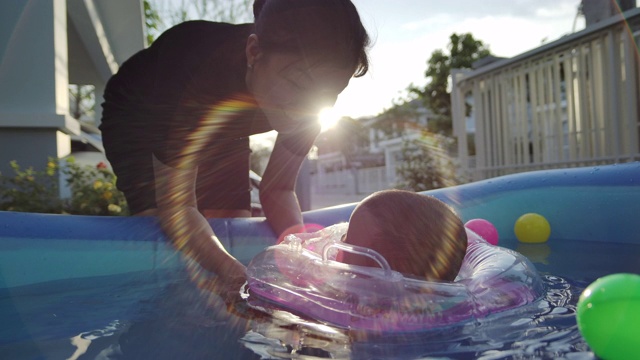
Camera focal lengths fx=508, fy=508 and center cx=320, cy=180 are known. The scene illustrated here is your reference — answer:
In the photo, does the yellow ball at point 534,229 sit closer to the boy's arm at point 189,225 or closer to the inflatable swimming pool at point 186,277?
the inflatable swimming pool at point 186,277

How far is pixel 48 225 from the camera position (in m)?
2.56

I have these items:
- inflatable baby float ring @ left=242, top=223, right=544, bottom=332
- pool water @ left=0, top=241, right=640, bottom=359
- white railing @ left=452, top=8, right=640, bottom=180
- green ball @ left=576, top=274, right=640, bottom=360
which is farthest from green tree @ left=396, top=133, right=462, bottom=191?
green ball @ left=576, top=274, right=640, bottom=360

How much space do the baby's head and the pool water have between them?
29cm

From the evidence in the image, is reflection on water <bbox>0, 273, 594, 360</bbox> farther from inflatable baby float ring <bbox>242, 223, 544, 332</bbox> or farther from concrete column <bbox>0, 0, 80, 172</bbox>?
concrete column <bbox>0, 0, 80, 172</bbox>

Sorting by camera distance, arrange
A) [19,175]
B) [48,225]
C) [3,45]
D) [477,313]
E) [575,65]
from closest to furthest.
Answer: [477,313], [48,225], [19,175], [3,45], [575,65]

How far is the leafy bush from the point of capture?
162 inches

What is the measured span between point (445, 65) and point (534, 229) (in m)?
22.6

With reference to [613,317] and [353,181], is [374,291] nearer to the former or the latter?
[613,317]

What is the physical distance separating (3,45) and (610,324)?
5.46 meters

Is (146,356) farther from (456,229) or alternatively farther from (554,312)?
(554,312)

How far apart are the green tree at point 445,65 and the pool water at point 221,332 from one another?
2298cm

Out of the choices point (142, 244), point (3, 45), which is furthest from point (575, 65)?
point (3, 45)

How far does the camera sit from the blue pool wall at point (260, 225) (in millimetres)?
2461

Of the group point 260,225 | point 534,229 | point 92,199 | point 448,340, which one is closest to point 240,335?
point 448,340
